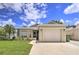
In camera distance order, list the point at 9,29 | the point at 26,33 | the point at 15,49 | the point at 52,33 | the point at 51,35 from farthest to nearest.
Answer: the point at 26,33 → the point at 9,29 → the point at 52,33 → the point at 51,35 → the point at 15,49

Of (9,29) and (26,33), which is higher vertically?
(9,29)

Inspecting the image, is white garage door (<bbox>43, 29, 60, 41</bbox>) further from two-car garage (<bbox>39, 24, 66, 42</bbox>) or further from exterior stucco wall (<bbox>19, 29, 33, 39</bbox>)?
exterior stucco wall (<bbox>19, 29, 33, 39</bbox>)

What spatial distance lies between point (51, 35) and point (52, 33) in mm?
287

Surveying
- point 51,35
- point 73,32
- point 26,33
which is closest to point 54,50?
point 51,35

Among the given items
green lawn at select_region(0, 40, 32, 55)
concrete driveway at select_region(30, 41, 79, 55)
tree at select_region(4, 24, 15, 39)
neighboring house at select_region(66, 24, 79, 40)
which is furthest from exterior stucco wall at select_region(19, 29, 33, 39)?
concrete driveway at select_region(30, 41, 79, 55)

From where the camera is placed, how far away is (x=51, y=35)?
76.5ft

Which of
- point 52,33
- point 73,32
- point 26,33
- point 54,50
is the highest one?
point 52,33

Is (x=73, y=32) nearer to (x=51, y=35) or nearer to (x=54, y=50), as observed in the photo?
(x=51, y=35)

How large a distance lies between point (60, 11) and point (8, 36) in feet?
32.6

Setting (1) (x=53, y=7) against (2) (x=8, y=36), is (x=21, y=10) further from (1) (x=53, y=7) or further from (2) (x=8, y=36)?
(2) (x=8, y=36)

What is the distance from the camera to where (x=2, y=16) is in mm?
25297

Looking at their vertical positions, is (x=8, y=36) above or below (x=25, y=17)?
below
